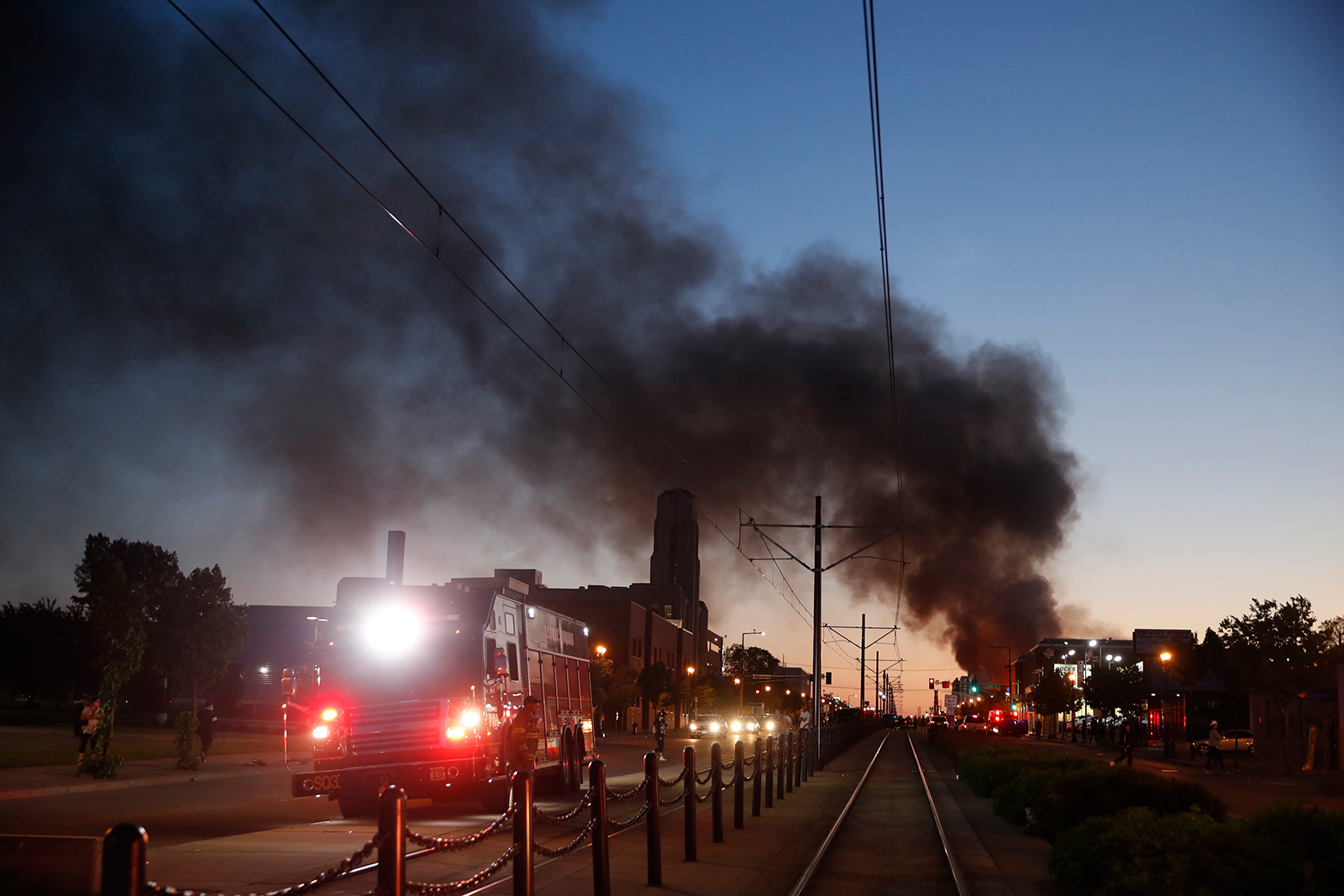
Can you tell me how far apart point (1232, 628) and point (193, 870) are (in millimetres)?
45423

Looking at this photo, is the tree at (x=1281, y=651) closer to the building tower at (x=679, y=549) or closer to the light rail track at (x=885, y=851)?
the light rail track at (x=885, y=851)

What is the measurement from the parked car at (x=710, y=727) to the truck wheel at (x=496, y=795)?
50470mm

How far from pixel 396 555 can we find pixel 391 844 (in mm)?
28718

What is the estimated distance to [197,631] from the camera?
6425 centimetres

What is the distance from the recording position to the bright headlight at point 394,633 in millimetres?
18047

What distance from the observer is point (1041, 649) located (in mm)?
152875

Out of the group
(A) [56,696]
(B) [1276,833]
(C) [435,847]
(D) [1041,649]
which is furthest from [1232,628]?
(D) [1041,649]

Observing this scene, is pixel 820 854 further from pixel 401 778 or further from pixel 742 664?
pixel 742 664

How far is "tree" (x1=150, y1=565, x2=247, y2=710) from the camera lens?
65.4m

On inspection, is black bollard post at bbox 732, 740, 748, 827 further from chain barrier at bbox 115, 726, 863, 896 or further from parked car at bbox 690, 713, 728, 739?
parked car at bbox 690, 713, 728, 739

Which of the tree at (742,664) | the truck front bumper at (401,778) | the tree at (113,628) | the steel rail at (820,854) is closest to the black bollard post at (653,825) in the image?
the steel rail at (820,854)

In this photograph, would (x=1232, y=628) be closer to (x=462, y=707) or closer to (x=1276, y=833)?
(x=462, y=707)

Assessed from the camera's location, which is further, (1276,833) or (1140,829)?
(1140,829)

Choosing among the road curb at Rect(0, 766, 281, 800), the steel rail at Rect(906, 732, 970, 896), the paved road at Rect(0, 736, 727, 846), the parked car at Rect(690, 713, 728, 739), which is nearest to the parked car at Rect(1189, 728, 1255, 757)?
the parked car at Rect(690, 713, 728, 739)
